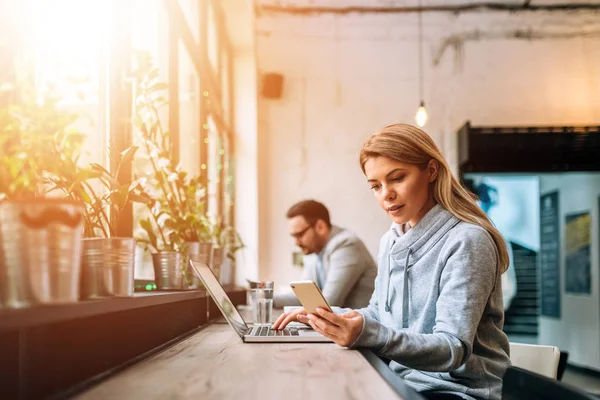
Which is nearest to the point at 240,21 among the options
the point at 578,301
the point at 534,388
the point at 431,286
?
the point at 431,286

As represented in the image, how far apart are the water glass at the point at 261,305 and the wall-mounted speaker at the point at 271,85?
12.8ft

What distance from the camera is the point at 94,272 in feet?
4.15

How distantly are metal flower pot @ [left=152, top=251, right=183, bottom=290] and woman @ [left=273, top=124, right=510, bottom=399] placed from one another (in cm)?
53

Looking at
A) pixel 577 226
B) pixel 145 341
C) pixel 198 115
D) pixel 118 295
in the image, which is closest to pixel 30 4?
pixel 118 295

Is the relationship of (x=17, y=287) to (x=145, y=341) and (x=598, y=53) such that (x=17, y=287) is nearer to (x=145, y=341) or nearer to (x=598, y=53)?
(x=145, y=341)

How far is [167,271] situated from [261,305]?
39 cm

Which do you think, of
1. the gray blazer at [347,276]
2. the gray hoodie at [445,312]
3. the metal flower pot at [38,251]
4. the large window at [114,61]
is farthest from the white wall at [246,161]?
the metal flower pot at [38,251]

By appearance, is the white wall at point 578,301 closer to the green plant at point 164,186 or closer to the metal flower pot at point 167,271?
the green plant at point 164,186

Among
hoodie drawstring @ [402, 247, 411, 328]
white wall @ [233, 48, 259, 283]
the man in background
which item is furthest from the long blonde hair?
white wall @ [233, 48, 259, 283]

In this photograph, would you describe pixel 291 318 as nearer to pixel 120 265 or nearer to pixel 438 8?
pixel 120 265

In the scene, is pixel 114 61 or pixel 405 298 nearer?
pixel 405 298

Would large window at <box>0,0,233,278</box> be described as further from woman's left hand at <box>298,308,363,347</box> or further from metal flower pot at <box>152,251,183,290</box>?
woman's left hand at <box>298,308,363,347</box>

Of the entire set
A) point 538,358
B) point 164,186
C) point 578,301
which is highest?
point 164,186

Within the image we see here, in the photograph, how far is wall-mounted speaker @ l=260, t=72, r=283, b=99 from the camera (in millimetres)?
6125
